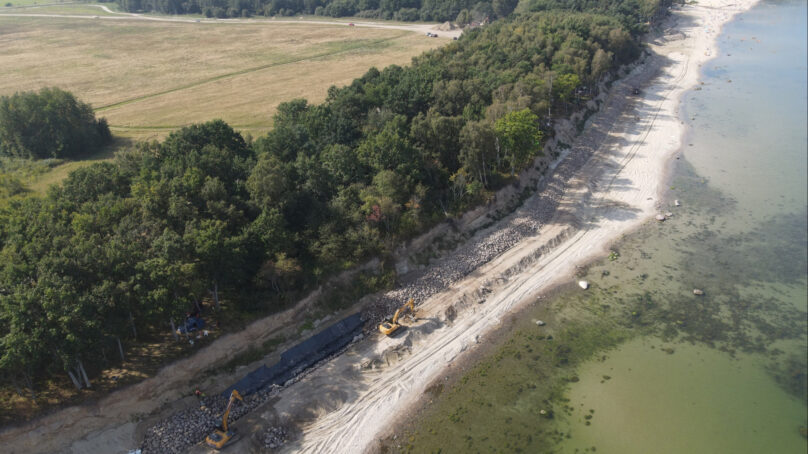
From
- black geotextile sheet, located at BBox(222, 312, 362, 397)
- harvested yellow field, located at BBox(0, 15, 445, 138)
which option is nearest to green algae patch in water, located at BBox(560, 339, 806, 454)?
black geotextile sheet, located at BBox(222, 312, 362, 397)

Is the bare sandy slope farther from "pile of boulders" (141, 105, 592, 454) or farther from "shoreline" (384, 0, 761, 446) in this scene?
"pile of boulders" (141, 105, 592, 454)

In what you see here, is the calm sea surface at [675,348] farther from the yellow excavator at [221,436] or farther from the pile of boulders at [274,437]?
the yellow excavator at [221,436]

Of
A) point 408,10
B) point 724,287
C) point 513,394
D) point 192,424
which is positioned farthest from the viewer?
point 408,10

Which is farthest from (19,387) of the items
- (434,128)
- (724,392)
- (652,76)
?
(652,76)

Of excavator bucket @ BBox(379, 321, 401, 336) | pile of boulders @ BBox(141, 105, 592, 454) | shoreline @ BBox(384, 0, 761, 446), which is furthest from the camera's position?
excavator bucket @ BBox(379, 321, 401, 336)

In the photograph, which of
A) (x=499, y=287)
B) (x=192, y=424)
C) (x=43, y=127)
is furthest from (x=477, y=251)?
(x=43, y=127)

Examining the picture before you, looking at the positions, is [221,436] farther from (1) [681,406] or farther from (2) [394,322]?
(1) [681,406]
